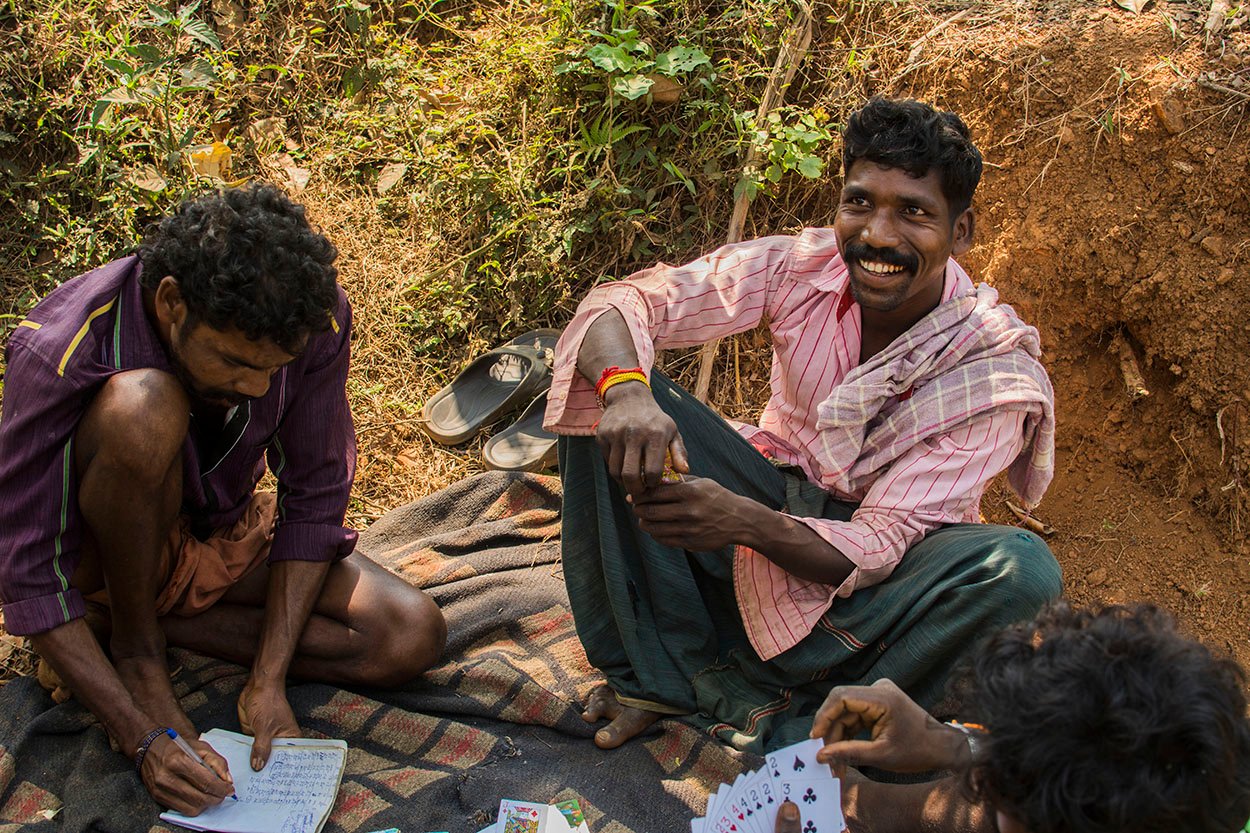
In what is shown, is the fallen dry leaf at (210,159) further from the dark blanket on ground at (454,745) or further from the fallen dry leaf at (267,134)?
the dark blanket on ground at (454,745)

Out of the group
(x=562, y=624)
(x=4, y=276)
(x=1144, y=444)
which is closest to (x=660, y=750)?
(x=562, y=624)

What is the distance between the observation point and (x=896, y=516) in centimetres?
242

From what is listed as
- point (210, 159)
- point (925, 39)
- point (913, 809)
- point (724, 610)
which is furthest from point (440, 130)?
point (913, 809)

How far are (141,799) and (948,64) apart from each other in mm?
3214

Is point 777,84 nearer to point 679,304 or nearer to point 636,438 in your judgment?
point 679,304

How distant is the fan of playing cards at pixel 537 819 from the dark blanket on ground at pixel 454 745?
0.18 feet

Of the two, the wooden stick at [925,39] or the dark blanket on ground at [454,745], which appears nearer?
the dark blanket on ground at [454,745]

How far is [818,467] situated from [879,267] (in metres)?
0.53

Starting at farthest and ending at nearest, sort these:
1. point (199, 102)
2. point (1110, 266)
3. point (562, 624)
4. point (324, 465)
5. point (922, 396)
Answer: point (199, 102), point (1110, 266), point (562, 624), point (324, 465), point (922, 396)

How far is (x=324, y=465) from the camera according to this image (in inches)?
104

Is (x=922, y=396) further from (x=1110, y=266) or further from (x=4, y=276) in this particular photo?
(x=4, y=276)

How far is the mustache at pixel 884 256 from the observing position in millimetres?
2439

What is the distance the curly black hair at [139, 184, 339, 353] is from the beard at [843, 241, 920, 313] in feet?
3.83

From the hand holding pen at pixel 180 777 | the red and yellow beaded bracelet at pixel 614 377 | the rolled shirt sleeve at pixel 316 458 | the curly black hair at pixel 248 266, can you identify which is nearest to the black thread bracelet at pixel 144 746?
the hand holding pen at pixel 180 777
